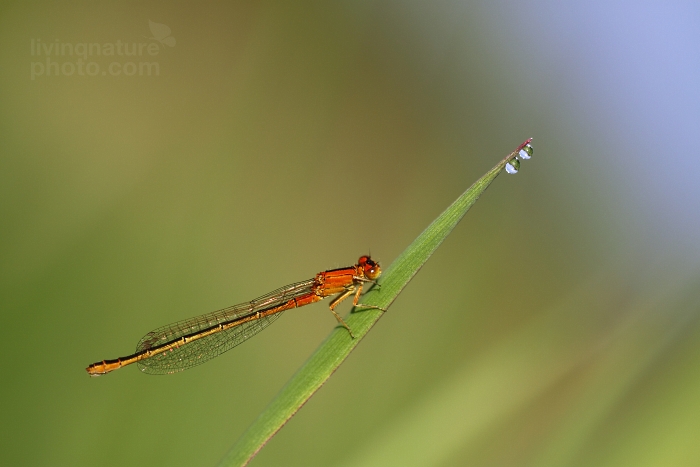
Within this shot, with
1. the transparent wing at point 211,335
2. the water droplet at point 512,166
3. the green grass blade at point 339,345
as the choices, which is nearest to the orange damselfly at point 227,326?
the transparent wing at point 211,335

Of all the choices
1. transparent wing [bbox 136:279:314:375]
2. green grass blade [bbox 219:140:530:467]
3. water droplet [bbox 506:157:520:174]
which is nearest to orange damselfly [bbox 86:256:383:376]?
transparent wing [bbox 136:279:314:375]

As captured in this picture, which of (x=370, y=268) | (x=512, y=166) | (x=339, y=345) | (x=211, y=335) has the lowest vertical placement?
(x=339, y=345)

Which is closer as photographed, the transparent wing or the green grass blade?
the green grass blade

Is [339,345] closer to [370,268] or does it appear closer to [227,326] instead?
[370,268]

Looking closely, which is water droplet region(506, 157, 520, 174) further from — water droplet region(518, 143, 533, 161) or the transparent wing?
the transparent wing

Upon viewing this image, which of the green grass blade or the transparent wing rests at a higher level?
the transparent wing

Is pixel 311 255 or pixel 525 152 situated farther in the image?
pixel 311 255

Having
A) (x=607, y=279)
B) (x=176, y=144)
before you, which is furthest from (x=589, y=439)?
(x=176, y=144)

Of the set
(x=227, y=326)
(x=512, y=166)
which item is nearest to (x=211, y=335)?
(x=227, y=326)
